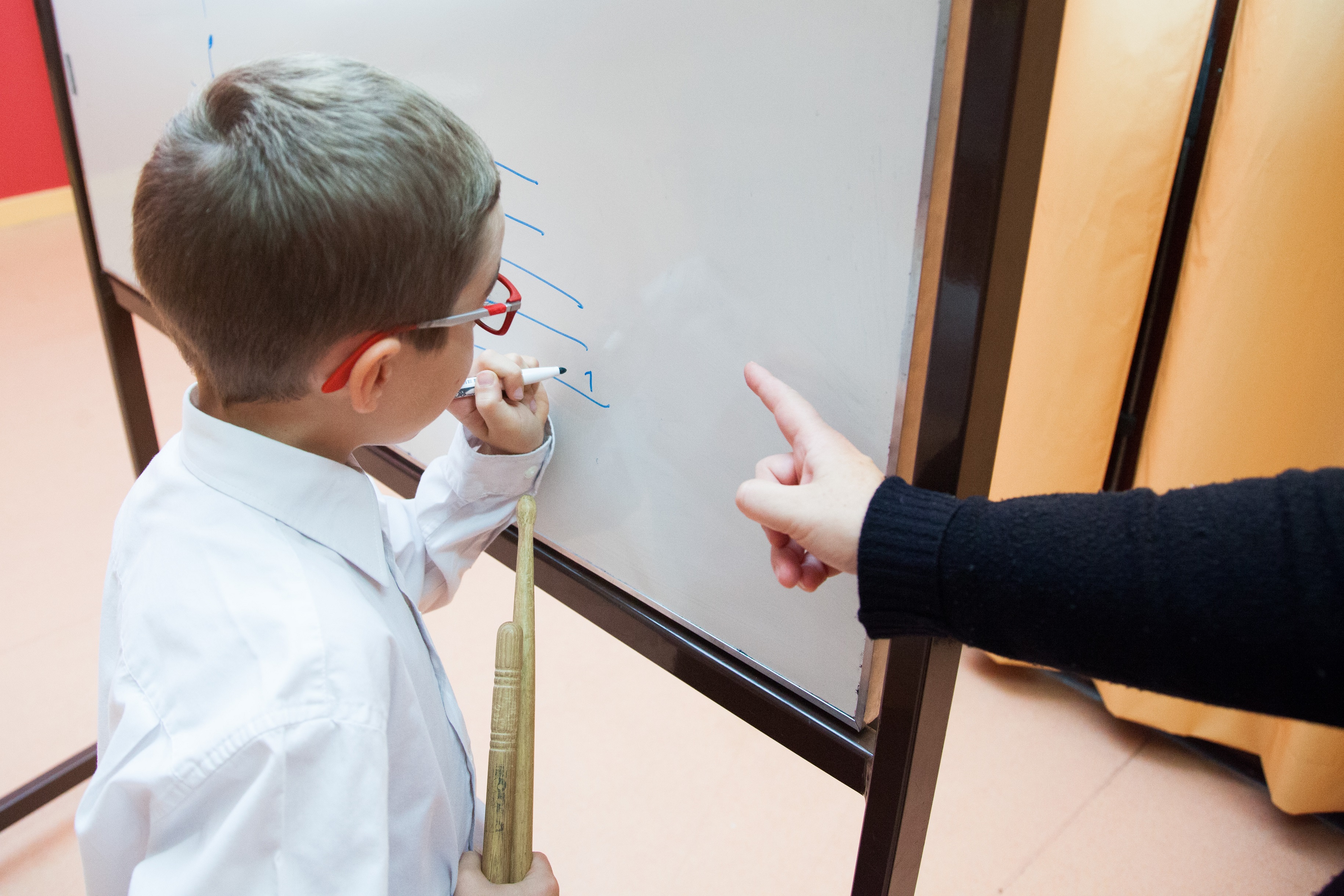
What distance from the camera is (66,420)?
2461mm

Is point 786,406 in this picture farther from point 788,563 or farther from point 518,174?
point 518,174

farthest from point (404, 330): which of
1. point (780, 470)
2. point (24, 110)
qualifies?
point (24, 110)

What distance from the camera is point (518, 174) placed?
27.1 inches

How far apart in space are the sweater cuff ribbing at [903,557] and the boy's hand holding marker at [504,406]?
1.07ft

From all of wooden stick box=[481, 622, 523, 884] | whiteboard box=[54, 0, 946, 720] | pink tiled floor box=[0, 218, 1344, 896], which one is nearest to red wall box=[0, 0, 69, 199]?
pink tiled floor box=[0, 218, 1344, 896]

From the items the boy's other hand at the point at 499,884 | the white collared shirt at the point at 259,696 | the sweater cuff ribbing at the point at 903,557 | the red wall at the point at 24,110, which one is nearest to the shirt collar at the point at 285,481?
the white collared shirt at the point at 259,696

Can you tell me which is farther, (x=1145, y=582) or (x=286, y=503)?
(x=286, y=503)

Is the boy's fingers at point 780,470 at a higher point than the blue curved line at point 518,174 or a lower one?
lower

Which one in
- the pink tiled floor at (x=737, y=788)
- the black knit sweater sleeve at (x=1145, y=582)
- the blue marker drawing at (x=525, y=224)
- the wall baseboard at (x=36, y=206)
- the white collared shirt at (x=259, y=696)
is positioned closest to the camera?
the black knit sweater sleeve at (x=1145, y=582)

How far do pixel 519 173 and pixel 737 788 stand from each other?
111 centimetres

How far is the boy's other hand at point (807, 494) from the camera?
466 mm

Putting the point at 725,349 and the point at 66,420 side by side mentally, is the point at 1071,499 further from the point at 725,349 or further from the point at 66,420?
the point at 66,420

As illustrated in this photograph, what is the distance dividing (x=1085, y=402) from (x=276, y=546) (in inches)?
46.7

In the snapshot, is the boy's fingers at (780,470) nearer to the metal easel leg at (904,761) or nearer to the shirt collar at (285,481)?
the metal easel leg at (904,761)
